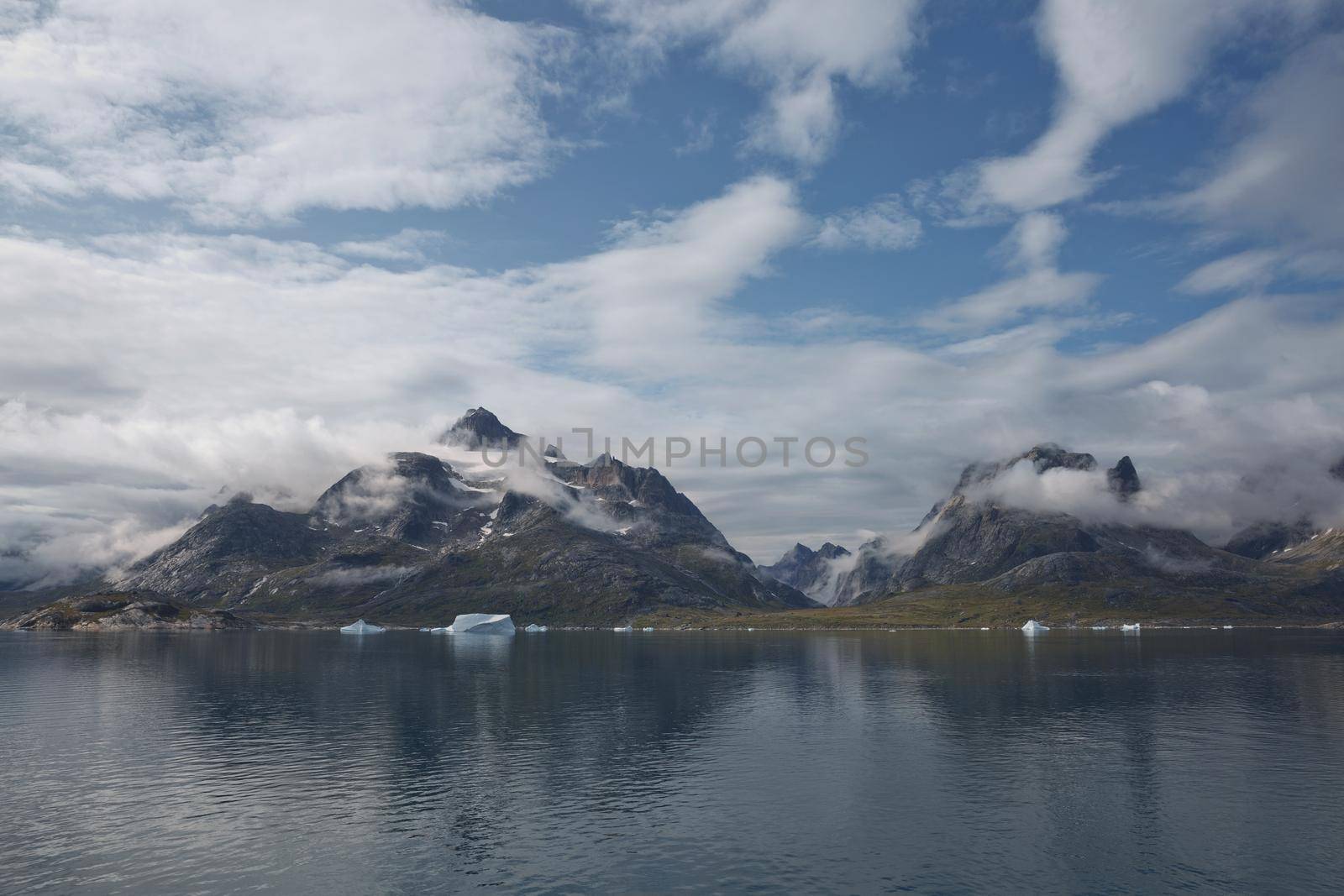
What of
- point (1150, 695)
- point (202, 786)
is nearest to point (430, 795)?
point (202, 786)

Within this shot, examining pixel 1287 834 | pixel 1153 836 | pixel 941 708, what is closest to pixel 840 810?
pixel 1153 836

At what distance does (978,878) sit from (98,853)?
60966 mm

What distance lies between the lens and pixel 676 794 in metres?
73.8

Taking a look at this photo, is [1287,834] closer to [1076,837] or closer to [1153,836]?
[1153,836]

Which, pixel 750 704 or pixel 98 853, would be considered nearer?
pixel 98 853

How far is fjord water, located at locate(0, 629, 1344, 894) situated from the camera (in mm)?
54094

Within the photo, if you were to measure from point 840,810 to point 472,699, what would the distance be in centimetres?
8855

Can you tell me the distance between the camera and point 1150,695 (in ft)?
459

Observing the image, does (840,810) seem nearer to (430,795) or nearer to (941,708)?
(430,795)

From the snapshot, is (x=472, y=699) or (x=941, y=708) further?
(x=472, y=699)

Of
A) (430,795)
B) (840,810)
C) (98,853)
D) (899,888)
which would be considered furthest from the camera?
(430,795)

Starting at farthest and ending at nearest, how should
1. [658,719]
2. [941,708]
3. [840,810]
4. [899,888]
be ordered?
[941,708]
[658,719]
[840,810]
[899,888]

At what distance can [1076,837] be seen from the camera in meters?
60.8

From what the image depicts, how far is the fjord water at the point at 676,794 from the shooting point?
54.1m
